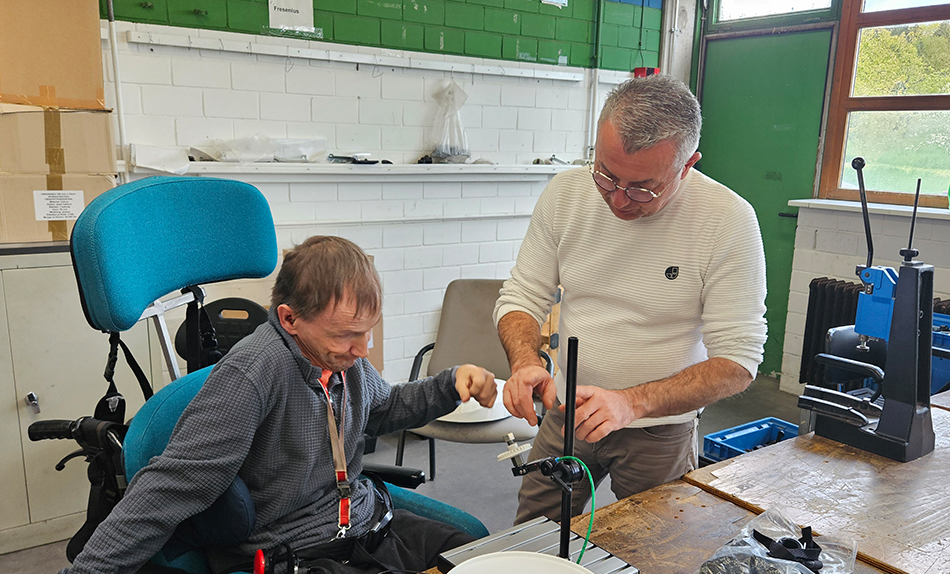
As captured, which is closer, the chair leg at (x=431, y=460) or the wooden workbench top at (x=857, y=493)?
the wooden workbench top at (x=857, y=493)

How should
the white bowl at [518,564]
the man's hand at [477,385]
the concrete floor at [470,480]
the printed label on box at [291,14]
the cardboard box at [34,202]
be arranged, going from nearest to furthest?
1. the white bowl at [518,564]
2. the man's hand at [477,385]
3. the cardboard box at [34,202]
4. the concrete floor at [470,480]
5. the printed label on box at [291,14]

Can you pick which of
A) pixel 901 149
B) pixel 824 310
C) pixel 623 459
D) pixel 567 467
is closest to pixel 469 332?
pixel 623 459

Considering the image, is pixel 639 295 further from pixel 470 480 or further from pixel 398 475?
pixel 470 480

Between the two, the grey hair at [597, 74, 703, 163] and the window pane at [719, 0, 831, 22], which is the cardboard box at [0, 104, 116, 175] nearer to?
the grey hair at [597, 74, 703, 163]

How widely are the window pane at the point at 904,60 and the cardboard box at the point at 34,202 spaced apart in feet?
13.8

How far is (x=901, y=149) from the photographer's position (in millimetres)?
4035

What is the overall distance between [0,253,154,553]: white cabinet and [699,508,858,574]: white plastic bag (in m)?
2.32

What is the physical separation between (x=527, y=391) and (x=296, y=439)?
0.48m

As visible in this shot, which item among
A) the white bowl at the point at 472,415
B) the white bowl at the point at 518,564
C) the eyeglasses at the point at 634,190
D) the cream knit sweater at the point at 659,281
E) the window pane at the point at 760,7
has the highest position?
the window pane at the point at 760,7

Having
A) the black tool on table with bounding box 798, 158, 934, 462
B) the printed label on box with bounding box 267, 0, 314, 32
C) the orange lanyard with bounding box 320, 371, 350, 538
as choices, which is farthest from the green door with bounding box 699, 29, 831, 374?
the orange lanyard with bounding box 320, 371, 350, 538

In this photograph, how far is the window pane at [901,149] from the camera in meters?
3.87

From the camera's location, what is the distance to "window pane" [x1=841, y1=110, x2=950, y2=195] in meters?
3.87

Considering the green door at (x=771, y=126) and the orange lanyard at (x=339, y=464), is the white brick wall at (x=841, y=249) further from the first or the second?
the orange lanyard at (x=339, y=464)

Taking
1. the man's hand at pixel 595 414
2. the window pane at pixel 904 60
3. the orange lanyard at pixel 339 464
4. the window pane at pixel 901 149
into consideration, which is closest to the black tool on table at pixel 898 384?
the man's hand at pixel 595 414
